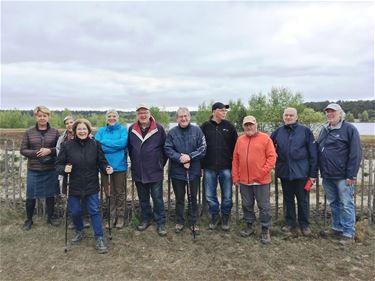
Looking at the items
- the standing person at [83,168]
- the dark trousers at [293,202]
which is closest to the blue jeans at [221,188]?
the dark trousers at [293,202]

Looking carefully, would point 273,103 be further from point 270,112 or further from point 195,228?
point 195,228

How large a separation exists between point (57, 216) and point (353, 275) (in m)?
5.37

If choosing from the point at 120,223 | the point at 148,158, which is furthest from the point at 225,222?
the point at 120,223

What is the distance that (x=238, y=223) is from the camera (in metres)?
6.26

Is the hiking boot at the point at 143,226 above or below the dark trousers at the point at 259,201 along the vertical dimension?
below

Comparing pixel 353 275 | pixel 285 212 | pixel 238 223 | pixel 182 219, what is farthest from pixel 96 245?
pixel 353 275

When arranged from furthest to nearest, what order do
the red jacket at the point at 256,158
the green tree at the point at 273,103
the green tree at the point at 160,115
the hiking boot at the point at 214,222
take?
the green tree at the point at 160,115, the green tree at the point at 273,103, the hiking boot at the point at 214,222, the red jacket at the point at 256,158

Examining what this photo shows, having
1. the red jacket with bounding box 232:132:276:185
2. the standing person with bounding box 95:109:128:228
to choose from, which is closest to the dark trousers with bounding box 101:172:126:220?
the standing person with bounding box 95:109:128:228

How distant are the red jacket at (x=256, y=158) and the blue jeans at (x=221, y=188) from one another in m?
0.34

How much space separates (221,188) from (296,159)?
4.64ft

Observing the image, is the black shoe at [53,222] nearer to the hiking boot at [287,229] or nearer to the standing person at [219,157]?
the standing person at [219,157]

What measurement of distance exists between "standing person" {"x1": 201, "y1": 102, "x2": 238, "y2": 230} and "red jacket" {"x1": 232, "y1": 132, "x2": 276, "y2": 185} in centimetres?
32

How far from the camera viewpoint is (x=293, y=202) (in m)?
5.86

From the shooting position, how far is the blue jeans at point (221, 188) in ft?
19.3
